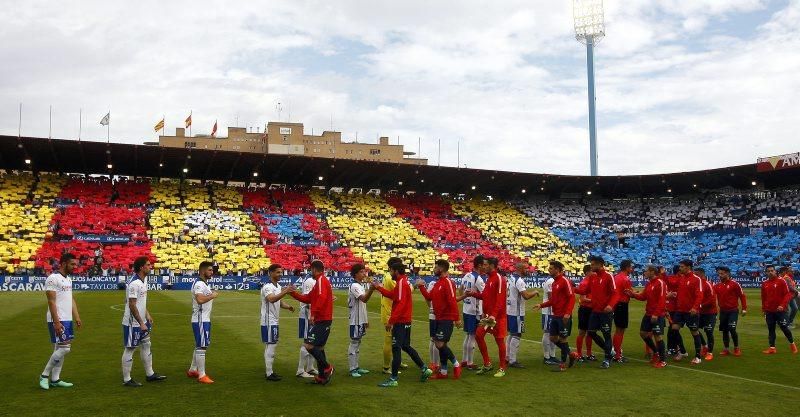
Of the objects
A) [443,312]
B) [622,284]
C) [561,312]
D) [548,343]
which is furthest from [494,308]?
[622,284]

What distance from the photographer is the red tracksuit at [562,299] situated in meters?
13.0

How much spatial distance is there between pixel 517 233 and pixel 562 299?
1974 inches

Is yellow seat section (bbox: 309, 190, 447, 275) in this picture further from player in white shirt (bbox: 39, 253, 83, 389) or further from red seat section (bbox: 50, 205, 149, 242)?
player in white shirt (bbox: 39, 253, 83, 389)

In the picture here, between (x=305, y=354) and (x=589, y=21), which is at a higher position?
(x=589, y=21)

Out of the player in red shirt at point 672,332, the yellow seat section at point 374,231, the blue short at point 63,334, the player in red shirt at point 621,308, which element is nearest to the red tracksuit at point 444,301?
the player in red shirt at point 621,308

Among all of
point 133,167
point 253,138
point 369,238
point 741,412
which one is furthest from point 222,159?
point 253,138

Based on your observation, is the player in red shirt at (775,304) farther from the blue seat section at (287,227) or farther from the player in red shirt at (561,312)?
the blue seat section at (287,227)

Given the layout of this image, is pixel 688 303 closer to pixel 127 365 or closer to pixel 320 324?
pixel 320 324

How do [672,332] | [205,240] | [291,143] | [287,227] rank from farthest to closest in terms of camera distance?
[291,143], [287,227], [205,240], [672,332]

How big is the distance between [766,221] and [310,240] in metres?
42.2

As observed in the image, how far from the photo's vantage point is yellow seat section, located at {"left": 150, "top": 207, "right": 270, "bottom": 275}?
47.0 meters

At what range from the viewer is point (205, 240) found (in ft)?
164

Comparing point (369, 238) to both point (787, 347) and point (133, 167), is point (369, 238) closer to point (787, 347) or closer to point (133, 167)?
point (133, 167)

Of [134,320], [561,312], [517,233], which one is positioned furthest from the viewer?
[517,233]
